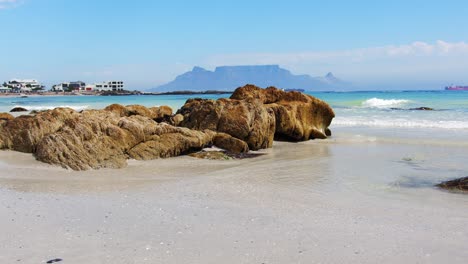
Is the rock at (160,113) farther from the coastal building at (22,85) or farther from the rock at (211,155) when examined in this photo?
the coastal building at (22,85)

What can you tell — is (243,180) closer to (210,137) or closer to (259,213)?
(259,213)

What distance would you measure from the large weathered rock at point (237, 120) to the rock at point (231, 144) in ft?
1.90

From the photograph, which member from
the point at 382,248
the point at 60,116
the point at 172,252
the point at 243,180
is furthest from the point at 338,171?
the point at 60,116

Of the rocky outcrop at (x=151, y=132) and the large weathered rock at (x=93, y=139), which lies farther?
the rocky outcrop at (x=151, y=132)

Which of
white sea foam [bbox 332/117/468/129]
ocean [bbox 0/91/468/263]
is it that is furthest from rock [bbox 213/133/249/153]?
white sea foam [bbox 332/117/468/129]

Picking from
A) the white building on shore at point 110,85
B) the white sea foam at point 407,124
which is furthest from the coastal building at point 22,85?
the white sea foam at point 407,124

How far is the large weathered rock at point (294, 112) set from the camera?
53.3 ft

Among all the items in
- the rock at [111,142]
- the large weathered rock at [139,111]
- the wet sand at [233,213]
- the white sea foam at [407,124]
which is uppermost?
the large weathered rock at [139,111]

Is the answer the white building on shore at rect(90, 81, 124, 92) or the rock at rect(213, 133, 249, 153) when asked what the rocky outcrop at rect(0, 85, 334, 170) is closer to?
the rock at rect(213, 133, 249, 153)

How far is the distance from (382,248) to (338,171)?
4942 millimetres

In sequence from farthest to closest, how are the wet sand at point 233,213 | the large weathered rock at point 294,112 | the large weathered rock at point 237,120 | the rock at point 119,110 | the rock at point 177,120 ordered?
the rock at point 119,110 → the large weathered rock at point 294,112 → the rock at point 177,120 → the large weathered rock at point 237,120 → the wet sand at point 233,213

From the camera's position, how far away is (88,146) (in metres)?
10.4

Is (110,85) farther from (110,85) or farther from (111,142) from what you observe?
(111,142)

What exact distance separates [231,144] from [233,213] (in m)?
6.59
